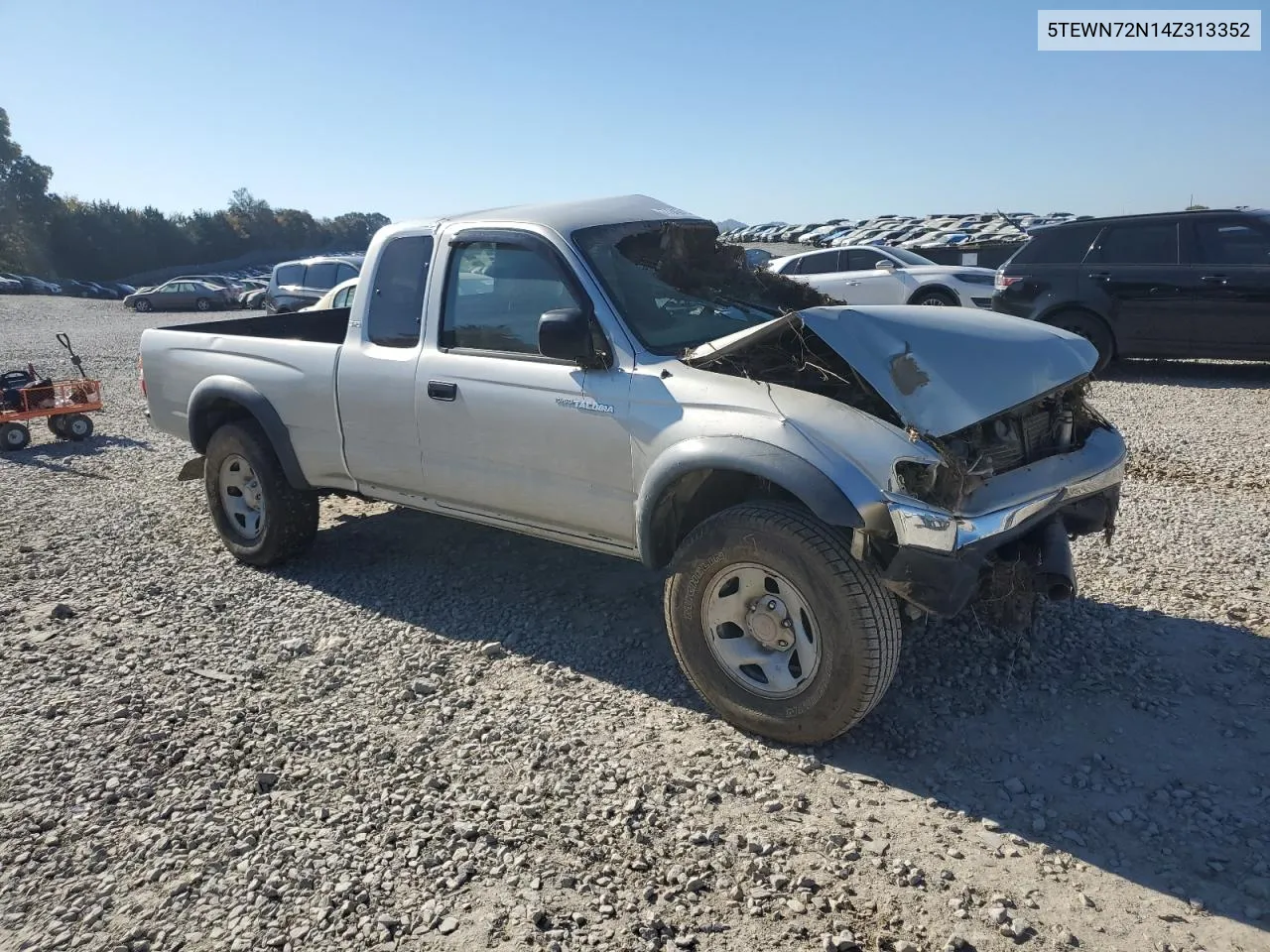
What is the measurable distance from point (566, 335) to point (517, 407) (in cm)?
55

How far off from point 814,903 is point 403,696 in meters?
2.08

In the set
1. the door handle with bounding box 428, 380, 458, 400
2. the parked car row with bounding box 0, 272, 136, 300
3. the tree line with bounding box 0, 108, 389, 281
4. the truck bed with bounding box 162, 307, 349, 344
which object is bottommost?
the door handle with bounding box 428, 380, 458, 400

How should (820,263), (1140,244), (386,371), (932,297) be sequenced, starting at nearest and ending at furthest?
1. (386,371)
2. (1140,244)
3. (932,297)
4. (820,263)

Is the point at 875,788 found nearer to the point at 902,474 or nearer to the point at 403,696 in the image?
the point at 902,474

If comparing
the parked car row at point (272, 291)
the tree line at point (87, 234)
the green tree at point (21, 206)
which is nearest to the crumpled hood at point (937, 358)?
the parked car row at point (272, 291)

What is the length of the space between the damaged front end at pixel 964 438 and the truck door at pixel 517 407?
592 mm

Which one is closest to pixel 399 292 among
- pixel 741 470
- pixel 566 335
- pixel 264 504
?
pixel 566 335

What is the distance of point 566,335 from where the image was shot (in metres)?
3.90

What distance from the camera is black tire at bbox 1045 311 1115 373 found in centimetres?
1079

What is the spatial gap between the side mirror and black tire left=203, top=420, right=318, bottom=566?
238 cm

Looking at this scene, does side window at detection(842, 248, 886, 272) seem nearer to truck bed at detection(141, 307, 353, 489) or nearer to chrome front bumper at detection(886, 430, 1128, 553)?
truck bed at detection(141, 307, 353, 489)

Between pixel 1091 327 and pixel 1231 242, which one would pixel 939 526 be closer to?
pixel 1091 327

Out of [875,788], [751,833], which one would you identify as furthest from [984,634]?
[751,833]

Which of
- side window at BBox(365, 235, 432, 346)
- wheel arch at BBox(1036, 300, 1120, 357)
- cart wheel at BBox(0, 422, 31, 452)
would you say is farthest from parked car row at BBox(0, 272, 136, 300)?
side window at BBox(365, 235, 432, 346)
